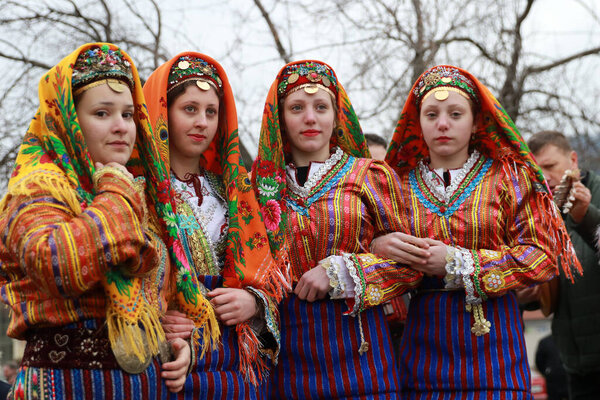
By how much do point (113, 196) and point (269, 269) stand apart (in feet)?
2.95

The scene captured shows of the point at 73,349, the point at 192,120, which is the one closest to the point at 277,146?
the point at 192,120

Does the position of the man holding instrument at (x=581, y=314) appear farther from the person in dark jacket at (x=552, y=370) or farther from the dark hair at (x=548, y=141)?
the person in dark jacket at (x=552, y=370)

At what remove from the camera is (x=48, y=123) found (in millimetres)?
2398

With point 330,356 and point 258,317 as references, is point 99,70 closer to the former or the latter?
point 258,317

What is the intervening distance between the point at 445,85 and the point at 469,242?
2.53ft

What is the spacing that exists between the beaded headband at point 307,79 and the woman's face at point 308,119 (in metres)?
0.03

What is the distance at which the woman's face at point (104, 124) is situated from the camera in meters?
2.48

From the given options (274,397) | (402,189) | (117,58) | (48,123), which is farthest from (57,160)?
(402,189)

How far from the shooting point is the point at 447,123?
3293 millimetres

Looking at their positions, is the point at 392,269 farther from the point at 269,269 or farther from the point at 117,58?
the point at 117,58

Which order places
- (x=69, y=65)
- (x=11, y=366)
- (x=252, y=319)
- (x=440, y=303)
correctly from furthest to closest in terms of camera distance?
(x=11, y=366)
(x=440, y=303)
(x=252, y=319)
(x=69, y=65)

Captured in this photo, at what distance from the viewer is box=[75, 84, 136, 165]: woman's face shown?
2.48 meters

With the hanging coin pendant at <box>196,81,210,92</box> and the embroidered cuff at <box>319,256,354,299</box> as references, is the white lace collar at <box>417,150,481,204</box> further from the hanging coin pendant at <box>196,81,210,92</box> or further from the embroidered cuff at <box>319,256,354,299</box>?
the hanging coin pendant at <box>196,81,210,92</box>

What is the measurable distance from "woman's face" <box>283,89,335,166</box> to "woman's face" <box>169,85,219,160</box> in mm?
417
